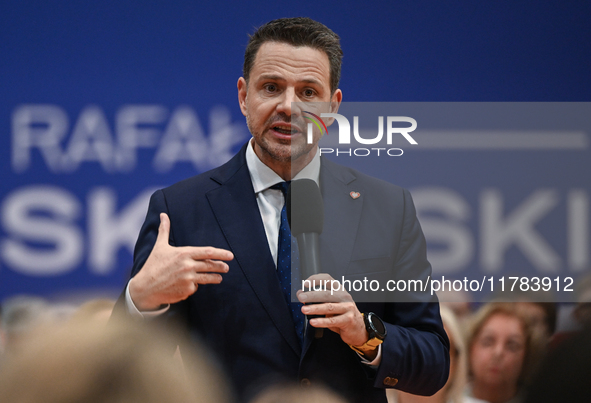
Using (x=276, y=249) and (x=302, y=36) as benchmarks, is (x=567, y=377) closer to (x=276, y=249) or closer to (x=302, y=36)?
(x=276, y=249)

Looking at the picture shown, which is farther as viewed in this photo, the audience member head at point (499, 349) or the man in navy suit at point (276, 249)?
the audience member head at point (499, 349)

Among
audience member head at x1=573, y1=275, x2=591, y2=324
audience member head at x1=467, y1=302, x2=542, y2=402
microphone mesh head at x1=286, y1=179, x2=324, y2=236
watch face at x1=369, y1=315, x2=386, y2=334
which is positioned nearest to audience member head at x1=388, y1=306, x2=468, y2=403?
audience member head at x1=467, y1=302, x2=542, y2=402

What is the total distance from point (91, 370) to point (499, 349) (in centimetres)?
244

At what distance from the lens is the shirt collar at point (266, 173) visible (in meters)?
2.04

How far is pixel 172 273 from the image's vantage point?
5.27 feet

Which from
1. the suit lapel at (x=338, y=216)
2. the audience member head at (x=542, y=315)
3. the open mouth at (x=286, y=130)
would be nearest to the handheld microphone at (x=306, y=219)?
the suit lapel at (x=338, y=216)

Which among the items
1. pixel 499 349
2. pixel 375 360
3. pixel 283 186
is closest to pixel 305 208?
pixel 283 186

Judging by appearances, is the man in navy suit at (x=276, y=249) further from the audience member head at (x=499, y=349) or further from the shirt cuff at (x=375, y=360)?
the audience member head at (x=499, y=349)

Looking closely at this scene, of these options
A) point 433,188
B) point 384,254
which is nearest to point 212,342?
point 384,254

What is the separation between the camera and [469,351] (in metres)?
2.92

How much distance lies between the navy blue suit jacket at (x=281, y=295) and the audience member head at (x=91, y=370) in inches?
43.6

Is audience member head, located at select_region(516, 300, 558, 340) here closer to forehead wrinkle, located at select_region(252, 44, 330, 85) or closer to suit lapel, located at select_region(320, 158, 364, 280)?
suit lapel, located at select_region(320, 158, 364, 280)

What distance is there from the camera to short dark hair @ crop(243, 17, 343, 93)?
2.12 meters

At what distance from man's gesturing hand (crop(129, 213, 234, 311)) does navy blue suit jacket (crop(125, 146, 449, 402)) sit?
20cm
